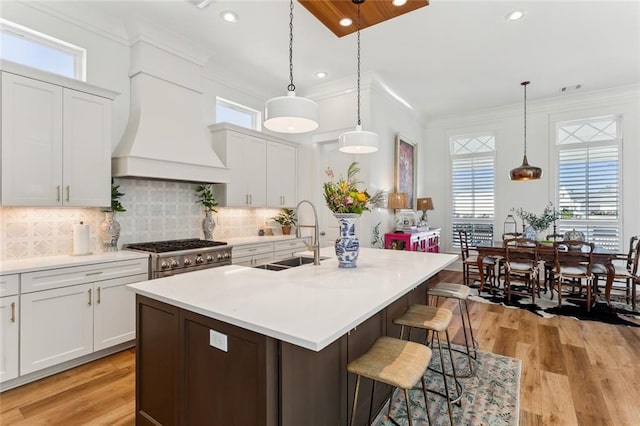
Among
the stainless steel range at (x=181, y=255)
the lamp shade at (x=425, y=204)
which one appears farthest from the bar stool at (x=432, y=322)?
the lamp shade at (x=425, y=204)

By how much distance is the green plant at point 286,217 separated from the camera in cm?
530

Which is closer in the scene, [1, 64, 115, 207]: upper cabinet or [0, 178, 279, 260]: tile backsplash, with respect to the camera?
[1, 64, 115, 207]: upper cabinet

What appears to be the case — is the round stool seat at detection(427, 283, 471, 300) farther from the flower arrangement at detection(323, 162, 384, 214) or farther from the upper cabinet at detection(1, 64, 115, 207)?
the upper cabinet at detection(1, 64, 115, 207)

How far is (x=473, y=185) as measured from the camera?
6758 millimetres

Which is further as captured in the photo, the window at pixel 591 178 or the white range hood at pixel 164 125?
A: the window at pixel 591 178

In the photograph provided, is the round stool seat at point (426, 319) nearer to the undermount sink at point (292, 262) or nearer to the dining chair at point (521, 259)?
the undermount sink at point (292, 262)

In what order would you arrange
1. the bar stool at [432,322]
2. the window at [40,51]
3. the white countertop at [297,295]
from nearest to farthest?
the white countertop at [297,295], the bar stool at [432,322], the window at [40,51]

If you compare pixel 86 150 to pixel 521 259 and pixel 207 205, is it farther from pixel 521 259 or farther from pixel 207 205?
pixel 521 259

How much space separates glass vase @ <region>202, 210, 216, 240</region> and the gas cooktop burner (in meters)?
0.24

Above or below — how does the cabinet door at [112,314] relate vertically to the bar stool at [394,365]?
below

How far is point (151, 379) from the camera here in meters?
1.80

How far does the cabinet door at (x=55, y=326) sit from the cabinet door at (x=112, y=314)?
0.18ft

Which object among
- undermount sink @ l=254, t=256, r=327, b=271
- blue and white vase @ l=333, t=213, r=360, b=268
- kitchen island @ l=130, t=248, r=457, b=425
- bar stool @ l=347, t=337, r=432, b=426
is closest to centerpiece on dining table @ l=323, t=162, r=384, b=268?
blue and white vase @ l=333, t=213, r=360, b=268

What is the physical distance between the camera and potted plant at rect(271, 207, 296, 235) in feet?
17.4
